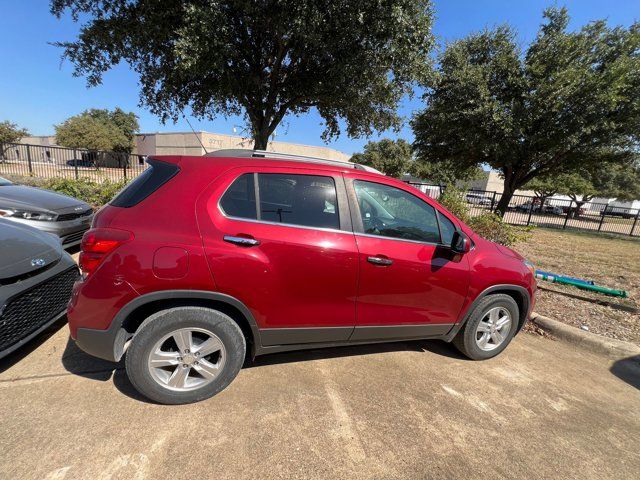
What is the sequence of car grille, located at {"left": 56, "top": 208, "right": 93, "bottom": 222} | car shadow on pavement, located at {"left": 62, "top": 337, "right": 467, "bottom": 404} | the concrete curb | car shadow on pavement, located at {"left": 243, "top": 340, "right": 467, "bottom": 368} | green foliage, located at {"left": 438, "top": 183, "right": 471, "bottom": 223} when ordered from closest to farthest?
car shadow on pavement, located at {"left": 62, "top": 337, "right": 467, "bottom": 404} → car shadow on pavement, located at {"left": 243, "top": 340, "right": 467, "bottom": 368} → the concrete curb → car grille, located at {"left": 56, "top": 208, "right": 93, "bottom": 222} → green foliage, located at {"left": 438, "top": 183, "right": 471, "bottom": 223}

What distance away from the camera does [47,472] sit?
1867 millimetres

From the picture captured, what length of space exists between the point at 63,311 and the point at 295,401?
7.77 feet

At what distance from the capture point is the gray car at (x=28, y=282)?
251 centimetres

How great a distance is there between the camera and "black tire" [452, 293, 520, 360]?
10.7ft

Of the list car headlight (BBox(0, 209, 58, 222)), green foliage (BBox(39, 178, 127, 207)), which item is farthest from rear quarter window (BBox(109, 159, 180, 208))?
green foliage (BBox(39, 178, 127, 207))

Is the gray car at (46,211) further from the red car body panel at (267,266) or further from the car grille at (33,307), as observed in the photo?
the red car body panel at (267,266)

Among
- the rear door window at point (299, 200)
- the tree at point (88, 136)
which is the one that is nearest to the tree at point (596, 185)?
the rear door window at point (299, 200)

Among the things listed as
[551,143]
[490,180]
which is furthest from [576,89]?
[490,180]

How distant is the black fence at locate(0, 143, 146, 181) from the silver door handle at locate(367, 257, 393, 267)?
11463 mm

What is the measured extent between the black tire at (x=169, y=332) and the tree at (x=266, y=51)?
270 inches

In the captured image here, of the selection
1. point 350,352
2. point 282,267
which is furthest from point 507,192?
point 282,267

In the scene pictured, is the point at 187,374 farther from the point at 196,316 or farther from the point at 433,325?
the point at 433,325

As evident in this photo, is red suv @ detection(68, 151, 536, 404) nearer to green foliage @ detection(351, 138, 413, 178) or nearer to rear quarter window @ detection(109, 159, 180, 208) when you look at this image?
rear quarter window @ detection(109, 159, 180, 208)

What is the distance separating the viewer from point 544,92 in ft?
41.9
